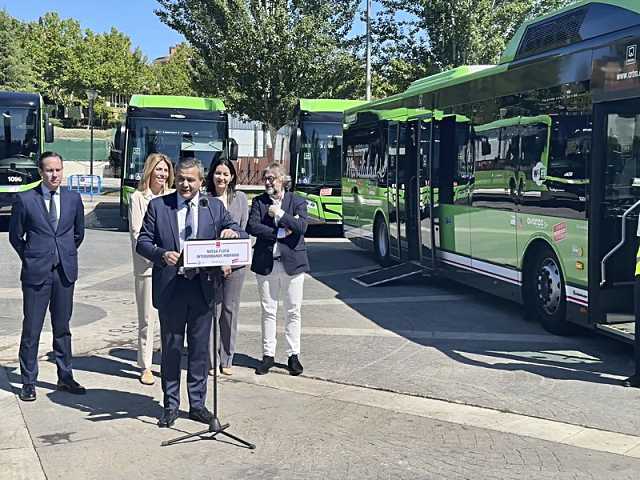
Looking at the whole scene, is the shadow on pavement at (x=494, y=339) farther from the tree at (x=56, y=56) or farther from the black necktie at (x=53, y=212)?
the tree at (x=56, y=56)

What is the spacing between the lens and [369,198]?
16.1 metres

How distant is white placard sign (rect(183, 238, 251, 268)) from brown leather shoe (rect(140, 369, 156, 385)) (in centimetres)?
204

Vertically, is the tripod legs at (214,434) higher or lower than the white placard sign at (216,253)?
lower

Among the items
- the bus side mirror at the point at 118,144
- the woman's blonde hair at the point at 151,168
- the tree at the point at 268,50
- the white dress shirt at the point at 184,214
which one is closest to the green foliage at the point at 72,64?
the tree at the point at 268,50

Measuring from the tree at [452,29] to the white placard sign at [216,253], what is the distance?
22937mm

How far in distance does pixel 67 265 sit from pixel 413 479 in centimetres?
342

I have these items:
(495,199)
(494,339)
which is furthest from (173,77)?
(494,339)

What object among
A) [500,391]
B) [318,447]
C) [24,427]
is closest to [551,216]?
[500,391]

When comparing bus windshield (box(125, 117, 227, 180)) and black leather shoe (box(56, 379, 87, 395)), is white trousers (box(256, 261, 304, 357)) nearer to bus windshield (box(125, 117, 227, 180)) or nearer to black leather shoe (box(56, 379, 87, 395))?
black leather shoe (box(56, 379, 87, 395))

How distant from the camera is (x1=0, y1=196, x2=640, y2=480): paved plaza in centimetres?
518

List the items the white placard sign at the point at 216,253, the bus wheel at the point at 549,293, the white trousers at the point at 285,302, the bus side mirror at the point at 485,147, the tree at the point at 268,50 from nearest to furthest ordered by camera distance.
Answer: the white placard sign at the point at 216,253, the white trousers at the point at 285,302, the bus wheel at the point at 549,293, the bus side mirror at the point at 485,147, the tree at the point at 268,50

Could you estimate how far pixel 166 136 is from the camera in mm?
20859

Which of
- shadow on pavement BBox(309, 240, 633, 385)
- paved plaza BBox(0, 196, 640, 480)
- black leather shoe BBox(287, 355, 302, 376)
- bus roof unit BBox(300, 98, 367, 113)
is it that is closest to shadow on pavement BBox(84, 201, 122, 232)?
bus roof unit BBox(300, 98, 367, 113)

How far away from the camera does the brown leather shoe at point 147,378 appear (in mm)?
7184
